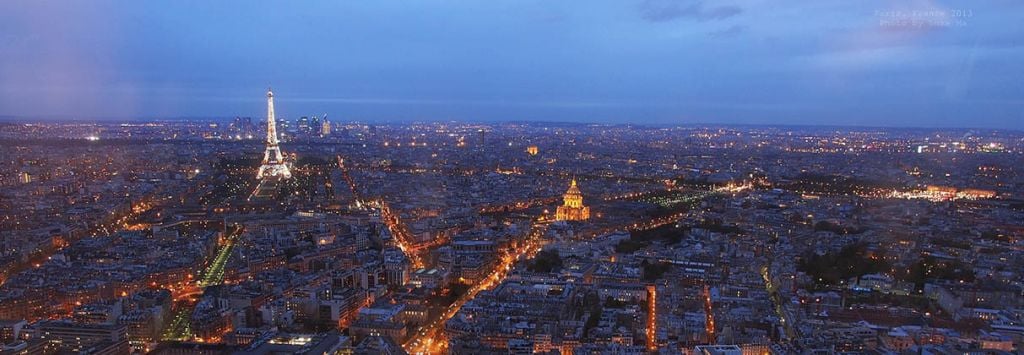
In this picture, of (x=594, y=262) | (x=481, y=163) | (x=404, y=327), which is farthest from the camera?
(x=481, y=163)

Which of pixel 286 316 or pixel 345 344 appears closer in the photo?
pixel 345 344

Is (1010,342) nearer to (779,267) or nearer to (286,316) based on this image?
(779,267)

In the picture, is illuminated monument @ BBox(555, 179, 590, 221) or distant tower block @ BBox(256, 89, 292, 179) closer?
illuminated monument @ BBox(555, 179, 590, 221)

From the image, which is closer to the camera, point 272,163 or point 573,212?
point 573,212

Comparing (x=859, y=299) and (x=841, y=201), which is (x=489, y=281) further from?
(x=841, y=201)

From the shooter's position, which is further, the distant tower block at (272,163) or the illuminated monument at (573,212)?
the distant tower block at (272,163)

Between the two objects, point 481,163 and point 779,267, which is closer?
point 779,267

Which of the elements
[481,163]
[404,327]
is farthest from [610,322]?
[481,163]

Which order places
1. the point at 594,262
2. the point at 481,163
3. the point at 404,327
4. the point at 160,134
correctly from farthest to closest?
1. the point at 160,134
2. the point at 481,163
3. the point at 594,262
4. the point at 404,327

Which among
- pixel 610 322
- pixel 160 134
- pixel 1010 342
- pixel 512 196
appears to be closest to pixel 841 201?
pixel 512 196
